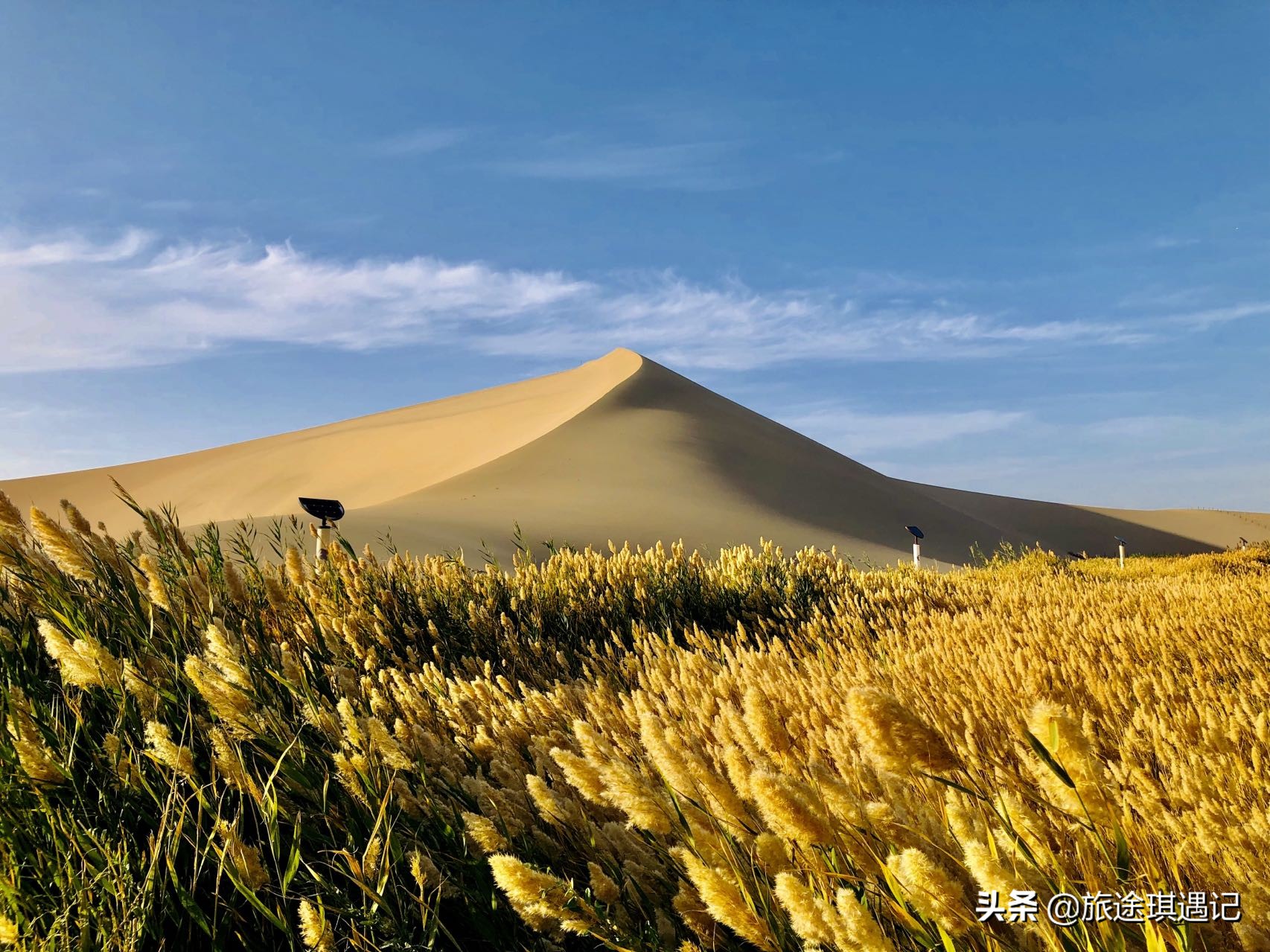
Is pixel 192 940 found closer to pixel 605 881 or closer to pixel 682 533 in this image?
pixel 605 881

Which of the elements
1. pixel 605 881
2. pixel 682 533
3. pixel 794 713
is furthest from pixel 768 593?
pixel 682 533

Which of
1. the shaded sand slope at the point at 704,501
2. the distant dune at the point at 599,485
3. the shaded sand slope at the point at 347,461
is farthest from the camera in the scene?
the shaded sand slope at the point at 347,461

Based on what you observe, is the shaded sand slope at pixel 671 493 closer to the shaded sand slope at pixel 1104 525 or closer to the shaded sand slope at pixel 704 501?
the shaded sand slope at pixel 704 501

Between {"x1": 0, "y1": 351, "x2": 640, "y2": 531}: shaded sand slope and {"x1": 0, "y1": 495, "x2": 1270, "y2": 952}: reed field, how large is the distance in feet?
126

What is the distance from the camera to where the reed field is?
121cm

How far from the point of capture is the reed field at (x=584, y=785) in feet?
3.99

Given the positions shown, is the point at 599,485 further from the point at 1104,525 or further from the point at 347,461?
the point at 1104,525

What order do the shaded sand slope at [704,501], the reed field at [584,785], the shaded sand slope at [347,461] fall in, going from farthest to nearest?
the shaded sand slope at [347,461] → the shaded sand slope at [704,501] → the reed field at [584,785]

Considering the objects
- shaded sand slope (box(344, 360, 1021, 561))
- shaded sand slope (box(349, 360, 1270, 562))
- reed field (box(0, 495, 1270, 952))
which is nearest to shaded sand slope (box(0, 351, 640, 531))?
shaded sand slope (box(344, 360, 1021, 561))

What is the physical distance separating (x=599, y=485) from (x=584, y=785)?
3427 cm

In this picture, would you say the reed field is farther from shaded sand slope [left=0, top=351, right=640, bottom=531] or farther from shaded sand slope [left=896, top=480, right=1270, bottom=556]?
shaded sand slope [left=896, top=480, right=1270, bottom=556]

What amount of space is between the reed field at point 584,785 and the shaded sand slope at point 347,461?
126 feet

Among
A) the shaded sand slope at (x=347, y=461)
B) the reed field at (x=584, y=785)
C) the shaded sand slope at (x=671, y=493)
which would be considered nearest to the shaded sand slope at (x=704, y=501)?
the shaded sand slope at (x=671, y=493)

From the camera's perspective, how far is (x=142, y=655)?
8.73 ft
